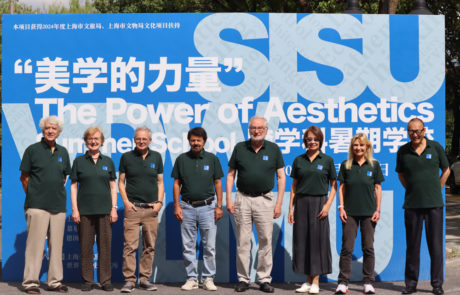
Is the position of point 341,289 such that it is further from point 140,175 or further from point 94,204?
point 94,204

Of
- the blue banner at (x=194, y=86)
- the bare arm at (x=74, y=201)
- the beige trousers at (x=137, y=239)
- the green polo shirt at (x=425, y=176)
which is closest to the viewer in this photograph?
the green polo shirt at (x=425, y=176)

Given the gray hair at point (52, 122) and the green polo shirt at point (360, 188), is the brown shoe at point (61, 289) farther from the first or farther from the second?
the green polo shirt at point (360, 188)

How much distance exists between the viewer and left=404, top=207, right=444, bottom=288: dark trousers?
673 centimetres

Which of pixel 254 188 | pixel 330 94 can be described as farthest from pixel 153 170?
pixel 330 94

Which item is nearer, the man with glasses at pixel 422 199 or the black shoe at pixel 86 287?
the man with glasses at pixel 422 199

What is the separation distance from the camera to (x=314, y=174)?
6.73 m

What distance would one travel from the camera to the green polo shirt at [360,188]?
22.1 feet

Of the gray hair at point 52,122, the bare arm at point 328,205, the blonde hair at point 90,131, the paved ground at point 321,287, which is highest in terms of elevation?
the gray hair at point 52,122

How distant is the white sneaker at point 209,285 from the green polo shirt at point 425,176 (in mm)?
2331

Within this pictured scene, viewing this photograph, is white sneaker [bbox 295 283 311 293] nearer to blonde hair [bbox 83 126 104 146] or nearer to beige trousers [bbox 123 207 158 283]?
beige trousers [bbox 123 207 158 283]

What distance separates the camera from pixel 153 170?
690 cm

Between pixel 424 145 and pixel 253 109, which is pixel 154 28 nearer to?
pixel 253 109

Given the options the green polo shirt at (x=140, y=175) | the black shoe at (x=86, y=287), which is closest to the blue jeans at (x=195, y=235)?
the green polo shirt at (x=140, y=175)

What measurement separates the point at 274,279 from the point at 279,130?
1825 mm
